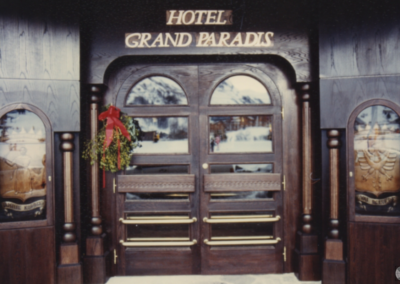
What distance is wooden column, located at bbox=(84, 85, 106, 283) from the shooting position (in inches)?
133

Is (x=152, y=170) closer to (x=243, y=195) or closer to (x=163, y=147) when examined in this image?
(x=163, y=147)

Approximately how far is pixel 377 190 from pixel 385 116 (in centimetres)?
86

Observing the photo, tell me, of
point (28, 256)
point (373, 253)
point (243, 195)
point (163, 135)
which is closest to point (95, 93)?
point (163, 135)

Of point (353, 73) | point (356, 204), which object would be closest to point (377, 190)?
point (356, 204)

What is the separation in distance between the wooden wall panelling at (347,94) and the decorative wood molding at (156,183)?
1.79m

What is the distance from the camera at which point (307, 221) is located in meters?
3.47

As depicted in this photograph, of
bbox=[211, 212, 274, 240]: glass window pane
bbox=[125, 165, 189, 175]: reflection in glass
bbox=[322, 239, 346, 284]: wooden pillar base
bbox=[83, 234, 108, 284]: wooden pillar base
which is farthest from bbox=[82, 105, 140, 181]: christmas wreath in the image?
bbox=[322, 239, 346, 284]: wooden pillar base

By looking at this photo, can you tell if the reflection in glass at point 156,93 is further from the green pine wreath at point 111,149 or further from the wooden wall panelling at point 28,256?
the wooden wall panelling at point 28,256

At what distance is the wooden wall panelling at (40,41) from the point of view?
3115 mm

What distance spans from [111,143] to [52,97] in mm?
833

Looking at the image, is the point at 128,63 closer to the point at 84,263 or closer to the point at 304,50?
the point at 304,50

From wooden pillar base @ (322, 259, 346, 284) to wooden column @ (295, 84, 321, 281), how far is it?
0.54ft

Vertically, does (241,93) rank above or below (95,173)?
above

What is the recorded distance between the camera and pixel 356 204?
323 centimetres
